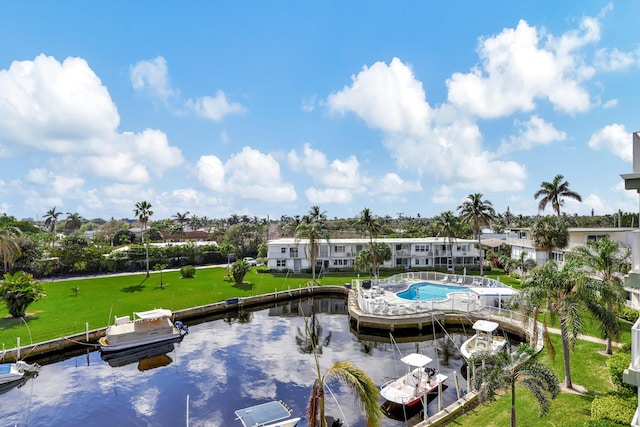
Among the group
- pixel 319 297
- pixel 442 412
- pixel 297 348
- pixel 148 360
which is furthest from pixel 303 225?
pixel 442 412

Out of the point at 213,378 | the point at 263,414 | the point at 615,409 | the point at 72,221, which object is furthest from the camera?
the point at 72,221

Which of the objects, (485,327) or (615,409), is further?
(485,327)

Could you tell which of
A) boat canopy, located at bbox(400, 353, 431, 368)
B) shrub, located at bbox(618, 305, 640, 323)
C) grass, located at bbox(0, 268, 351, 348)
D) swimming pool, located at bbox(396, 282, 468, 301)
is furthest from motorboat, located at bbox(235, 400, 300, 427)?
shrub, located at bbox(618, 305, 640, 323)

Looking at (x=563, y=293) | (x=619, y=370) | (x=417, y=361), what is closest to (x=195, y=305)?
(x=417, y=361)

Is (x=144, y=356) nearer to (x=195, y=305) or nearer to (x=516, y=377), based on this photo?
(x=195, y=305)

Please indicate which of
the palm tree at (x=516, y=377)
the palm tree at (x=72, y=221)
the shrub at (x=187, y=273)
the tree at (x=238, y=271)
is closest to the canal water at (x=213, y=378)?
the palm tree at (x=516, y=377)
